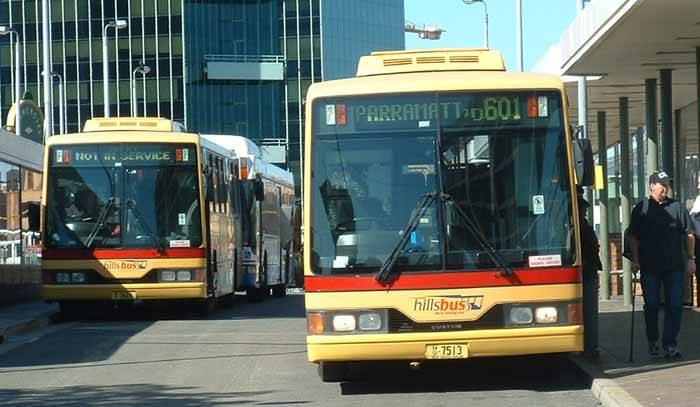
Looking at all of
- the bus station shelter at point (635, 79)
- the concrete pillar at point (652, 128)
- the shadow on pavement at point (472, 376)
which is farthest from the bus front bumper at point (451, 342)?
the concrete pillar at point (652, 128)

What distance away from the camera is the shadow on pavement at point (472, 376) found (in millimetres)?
14156

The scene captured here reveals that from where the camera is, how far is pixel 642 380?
13242 mm

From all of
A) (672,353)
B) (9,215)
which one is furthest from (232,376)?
(9,215)

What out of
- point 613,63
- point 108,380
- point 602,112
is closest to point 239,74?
point 602,112

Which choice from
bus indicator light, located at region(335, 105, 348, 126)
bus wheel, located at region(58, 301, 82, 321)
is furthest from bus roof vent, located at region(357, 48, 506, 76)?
bus wheel, located at region(58, 301, 82, 321)

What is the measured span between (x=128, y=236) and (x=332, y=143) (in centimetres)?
1112

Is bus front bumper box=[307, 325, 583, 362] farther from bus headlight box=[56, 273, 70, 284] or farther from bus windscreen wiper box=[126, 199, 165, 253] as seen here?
Result: bus headlight box=[56, 273, 70, 284]

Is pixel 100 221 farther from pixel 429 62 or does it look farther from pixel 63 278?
pixel 429 62

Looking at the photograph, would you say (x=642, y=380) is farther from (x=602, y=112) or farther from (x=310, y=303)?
(x=602, y=112)

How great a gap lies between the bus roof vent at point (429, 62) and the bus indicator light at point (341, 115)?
3.77 feet

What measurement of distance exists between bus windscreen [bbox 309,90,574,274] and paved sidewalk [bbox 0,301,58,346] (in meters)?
8.36

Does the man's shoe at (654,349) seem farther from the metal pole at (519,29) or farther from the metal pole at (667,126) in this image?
the metal pole at (519,29)

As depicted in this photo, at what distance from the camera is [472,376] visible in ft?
50.0

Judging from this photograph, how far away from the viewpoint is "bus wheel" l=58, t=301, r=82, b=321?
82.2 ft
